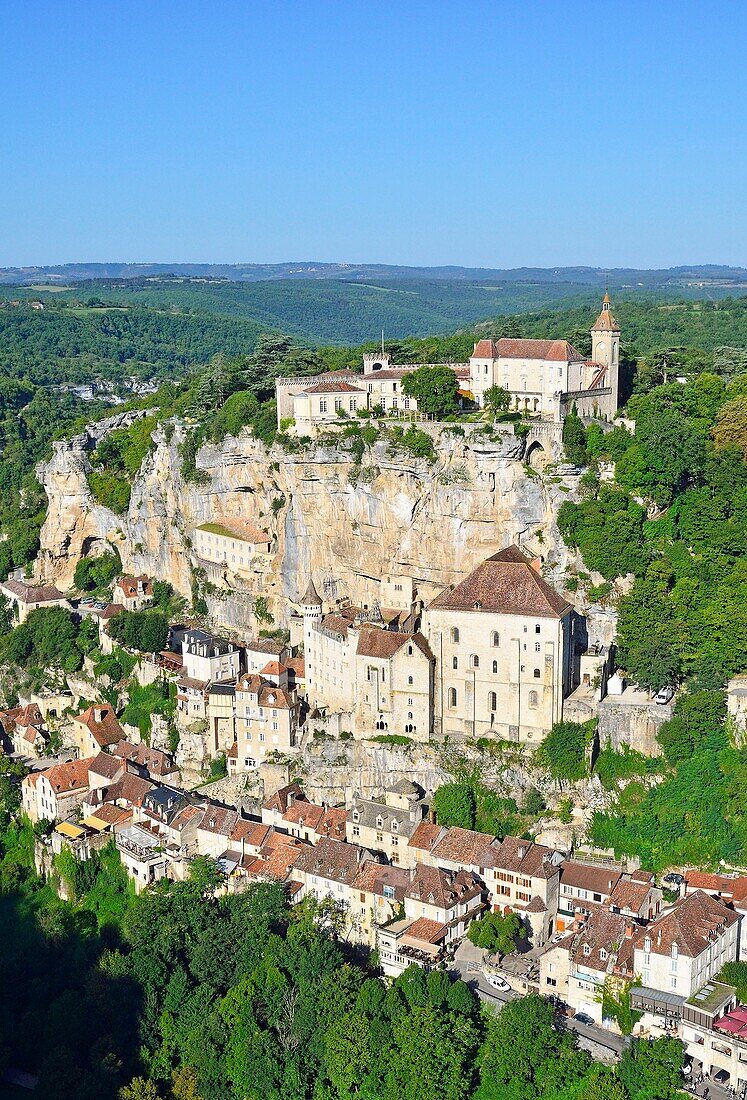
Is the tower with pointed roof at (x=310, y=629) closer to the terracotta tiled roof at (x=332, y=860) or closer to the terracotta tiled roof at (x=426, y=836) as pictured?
the terracotta tiled roof at (x=332, y=860)

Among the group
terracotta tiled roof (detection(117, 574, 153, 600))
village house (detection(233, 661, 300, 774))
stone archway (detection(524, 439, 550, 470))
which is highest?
stone archway (detection(524, 439, 550, 470))

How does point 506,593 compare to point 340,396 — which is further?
point 340,396

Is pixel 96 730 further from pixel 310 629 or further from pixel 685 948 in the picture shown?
pixel 685 948

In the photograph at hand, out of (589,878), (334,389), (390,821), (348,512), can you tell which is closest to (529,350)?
(334,389)

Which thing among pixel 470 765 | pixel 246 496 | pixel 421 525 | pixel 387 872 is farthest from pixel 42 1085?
pixel 246 496

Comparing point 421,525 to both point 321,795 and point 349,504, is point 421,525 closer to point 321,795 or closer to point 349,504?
point 349,504

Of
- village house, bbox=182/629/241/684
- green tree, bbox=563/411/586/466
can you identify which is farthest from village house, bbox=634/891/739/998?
village house, bbox=182/629/241/684

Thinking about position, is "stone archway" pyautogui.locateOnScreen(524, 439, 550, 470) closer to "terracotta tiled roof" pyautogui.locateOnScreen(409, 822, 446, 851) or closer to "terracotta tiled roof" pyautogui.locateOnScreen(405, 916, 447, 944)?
"terracotta tiled roof" pyautogui.locateOnScreen(409, 822, 446, 851)
